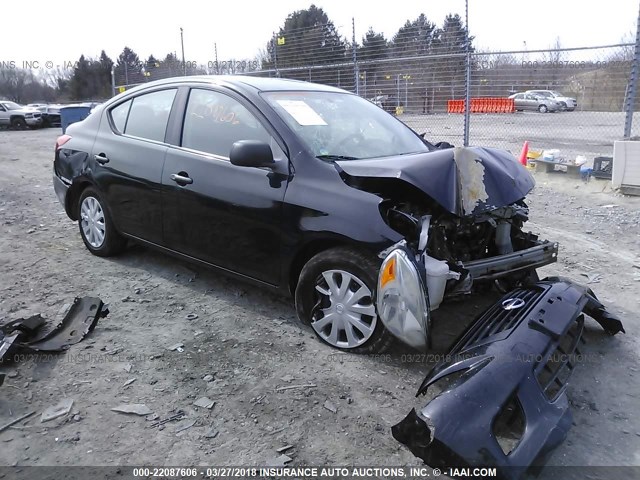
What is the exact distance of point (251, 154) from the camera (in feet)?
11.0

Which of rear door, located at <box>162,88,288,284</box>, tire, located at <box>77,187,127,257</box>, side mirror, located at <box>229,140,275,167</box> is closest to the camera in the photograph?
side mirror, located at <box>229,140,275,167</box>

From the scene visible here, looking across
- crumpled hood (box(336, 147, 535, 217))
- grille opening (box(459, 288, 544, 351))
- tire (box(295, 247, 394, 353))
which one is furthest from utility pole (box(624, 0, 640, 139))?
tire (box(295, 247, 394, 353))

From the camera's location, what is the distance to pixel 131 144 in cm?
450

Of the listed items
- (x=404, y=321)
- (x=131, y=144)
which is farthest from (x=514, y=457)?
(x=131, y=144)

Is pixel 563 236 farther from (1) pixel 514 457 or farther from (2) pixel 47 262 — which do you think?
(2) pixel 47 262

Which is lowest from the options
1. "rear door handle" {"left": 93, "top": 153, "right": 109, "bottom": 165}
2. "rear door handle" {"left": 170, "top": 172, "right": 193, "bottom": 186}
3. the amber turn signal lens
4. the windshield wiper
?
the amber turn signal lens

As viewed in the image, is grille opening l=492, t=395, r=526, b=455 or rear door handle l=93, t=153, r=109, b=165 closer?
grille opening l=492, t=395, r=526, b=455

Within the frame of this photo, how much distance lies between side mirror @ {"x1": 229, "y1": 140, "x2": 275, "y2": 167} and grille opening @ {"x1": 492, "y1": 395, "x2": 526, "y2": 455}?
204 cm

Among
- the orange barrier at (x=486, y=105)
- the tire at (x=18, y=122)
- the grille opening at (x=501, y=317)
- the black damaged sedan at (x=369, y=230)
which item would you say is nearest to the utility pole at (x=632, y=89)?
the orange barrier at (x=486, y=105)

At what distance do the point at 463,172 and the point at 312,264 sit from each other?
108 centimetres

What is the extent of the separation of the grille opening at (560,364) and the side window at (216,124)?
2199 mm

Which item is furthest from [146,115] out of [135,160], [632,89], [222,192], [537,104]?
[537,104]

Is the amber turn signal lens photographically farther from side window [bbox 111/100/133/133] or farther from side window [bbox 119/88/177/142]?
side window [bbox 111/100/133/133]

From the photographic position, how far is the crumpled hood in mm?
2996
